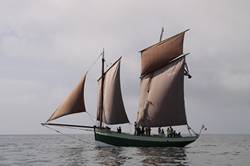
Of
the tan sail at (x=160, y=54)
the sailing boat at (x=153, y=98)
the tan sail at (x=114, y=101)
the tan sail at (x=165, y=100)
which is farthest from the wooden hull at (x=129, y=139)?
the tan sail at (x=160, y=54)

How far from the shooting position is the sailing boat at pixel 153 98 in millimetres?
66562

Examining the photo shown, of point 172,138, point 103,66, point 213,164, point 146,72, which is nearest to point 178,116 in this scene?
point 172,138

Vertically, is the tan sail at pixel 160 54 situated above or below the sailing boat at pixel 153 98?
above

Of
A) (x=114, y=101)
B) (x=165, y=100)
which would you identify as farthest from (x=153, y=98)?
(x=114, y=101)

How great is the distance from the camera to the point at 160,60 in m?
71.2

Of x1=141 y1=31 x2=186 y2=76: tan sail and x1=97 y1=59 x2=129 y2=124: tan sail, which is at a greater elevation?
x1=141 y1=31 x2=186 y2=76: tan sail

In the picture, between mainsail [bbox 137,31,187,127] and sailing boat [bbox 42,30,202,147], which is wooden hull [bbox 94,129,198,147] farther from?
mainsail [bbox 137,31,187,127]

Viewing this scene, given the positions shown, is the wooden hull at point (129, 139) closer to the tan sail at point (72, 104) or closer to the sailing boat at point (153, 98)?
the sailing boat at point (153, 98)

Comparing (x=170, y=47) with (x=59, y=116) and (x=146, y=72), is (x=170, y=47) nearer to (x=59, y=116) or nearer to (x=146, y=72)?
(x=146, y=72)

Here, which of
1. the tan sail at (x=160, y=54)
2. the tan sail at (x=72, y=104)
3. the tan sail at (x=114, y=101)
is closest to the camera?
the tan sail at (x=72, y=104)

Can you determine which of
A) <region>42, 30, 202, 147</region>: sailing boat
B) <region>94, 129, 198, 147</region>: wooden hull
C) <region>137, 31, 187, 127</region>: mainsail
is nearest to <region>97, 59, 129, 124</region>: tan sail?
<region>42, 30, 202, 147</region>: sailing boat

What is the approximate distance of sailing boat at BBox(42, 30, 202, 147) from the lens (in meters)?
66.6

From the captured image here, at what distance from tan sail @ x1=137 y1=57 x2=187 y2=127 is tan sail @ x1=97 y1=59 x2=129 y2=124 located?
4467 millimetres

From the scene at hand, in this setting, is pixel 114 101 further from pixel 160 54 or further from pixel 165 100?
pixel 160 54
